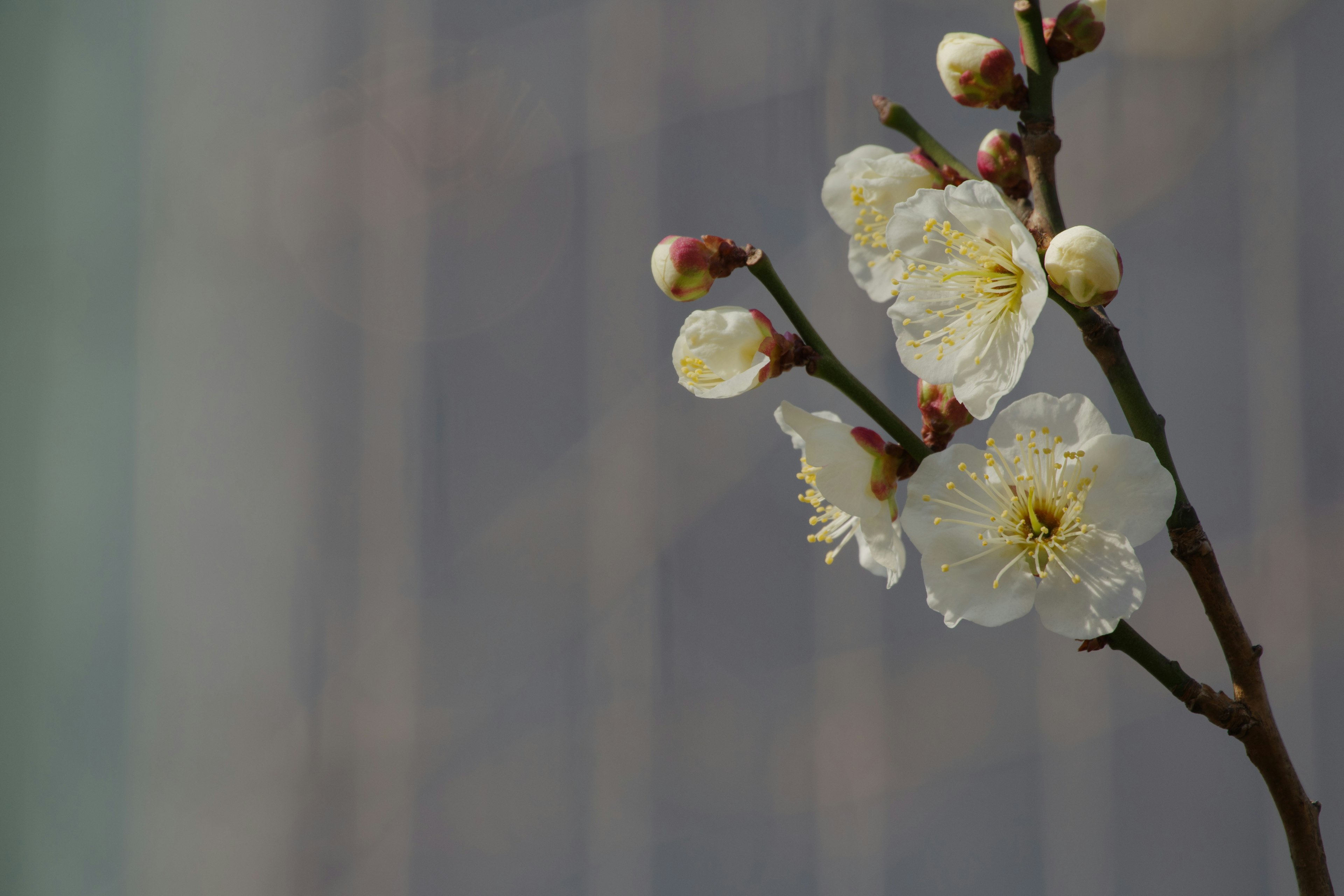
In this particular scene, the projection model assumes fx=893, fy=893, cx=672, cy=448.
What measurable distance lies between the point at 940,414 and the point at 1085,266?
0.36ft

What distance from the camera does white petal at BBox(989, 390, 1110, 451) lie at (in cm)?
34

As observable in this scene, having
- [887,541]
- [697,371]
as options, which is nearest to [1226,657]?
[887,541]

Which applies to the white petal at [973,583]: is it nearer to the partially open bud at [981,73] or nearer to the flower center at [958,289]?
the flower center at [958,289]

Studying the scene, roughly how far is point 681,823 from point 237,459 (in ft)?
2.16

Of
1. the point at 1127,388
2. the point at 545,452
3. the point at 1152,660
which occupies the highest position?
the point at 545,452

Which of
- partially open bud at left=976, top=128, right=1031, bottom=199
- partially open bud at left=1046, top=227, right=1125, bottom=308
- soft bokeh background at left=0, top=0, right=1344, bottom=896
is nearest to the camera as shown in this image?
partially open bud at left=1046, top=227, right=1125, bottom=308

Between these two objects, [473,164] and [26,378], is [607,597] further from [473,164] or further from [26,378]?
[26,378]

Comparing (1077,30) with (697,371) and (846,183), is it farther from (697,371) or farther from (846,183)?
(697,371)

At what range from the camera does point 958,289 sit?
38cm

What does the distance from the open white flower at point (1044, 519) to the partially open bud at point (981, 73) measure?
147 mm

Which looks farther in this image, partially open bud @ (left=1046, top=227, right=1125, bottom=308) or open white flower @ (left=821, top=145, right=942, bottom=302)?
open white flower @ (left=821, top=145, right=942, bottom=302)

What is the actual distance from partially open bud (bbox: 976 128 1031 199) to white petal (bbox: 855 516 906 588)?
16 cm

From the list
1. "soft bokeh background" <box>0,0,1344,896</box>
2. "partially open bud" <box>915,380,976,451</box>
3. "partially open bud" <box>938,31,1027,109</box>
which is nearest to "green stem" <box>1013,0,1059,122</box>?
"partially open bud" <box>938,31,1027,109</box>

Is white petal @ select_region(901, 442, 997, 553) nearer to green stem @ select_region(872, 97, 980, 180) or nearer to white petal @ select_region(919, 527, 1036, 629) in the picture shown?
white petal @ select_region(919, 527, 1036, 629)
